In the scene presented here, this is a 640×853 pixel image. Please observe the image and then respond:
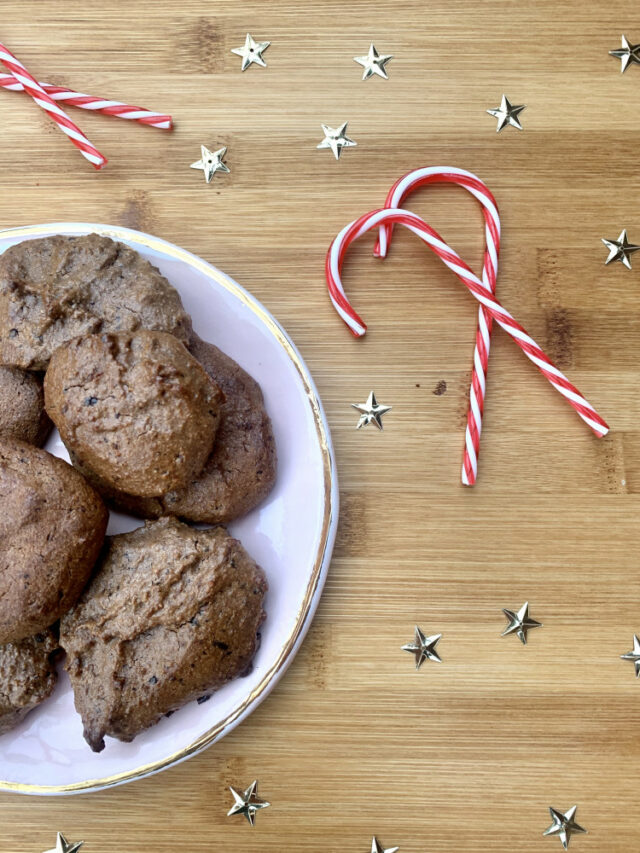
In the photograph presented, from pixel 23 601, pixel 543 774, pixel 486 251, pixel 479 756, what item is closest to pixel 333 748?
pixel 479 756

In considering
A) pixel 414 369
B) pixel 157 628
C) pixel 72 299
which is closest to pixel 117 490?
pixel 157 628

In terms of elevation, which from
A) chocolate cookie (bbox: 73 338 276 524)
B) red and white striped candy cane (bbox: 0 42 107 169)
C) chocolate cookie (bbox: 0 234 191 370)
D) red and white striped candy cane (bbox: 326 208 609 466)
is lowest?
chocolate cookie (bbox: 73 338 276 524)

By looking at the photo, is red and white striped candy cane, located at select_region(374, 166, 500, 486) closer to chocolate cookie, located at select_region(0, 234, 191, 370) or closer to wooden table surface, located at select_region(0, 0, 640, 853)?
wooden table surface, located at select_region(0, 0, 640, 853)

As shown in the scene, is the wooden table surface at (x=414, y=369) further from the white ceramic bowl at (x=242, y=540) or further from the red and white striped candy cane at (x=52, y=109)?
the white ceramic bowl at (x=242, y=540)

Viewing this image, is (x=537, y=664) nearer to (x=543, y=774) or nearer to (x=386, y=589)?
(x=543, y=774)

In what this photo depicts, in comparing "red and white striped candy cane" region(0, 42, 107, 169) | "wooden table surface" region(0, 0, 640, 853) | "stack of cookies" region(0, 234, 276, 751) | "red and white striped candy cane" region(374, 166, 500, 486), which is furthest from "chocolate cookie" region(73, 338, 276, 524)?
"red and white striped candy cane" region(0, 42, 107, 169)

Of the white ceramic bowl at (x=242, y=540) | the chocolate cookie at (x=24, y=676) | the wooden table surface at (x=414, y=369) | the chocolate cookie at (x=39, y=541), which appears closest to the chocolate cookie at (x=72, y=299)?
the white ceramic bowl at (x=242, y=540)
